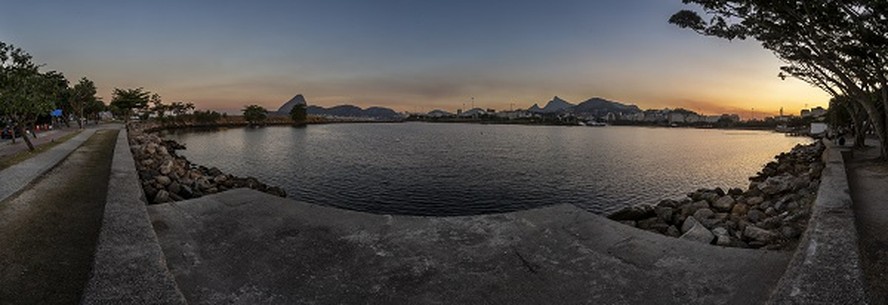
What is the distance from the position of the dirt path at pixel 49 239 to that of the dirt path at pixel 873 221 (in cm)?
1101

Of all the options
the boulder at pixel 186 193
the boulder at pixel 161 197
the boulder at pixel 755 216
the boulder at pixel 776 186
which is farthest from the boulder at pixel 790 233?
the boulder at pixel 186 193

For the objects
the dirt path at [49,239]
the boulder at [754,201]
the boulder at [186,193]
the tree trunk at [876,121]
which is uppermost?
the tree trunk at [876,121]

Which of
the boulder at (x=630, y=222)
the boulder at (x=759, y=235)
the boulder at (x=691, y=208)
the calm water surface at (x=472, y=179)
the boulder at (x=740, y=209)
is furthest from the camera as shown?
the calm water surface at (x=472, y=179)

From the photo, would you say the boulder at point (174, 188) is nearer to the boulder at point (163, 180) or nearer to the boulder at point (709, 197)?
the boulder at point (163, 180)

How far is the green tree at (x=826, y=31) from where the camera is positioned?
1545 cm

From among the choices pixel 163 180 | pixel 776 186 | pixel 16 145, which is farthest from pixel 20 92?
pixel 776 186

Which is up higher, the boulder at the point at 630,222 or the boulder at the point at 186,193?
the boulder at the point at 186,193

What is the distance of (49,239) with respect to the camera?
7.73 meters

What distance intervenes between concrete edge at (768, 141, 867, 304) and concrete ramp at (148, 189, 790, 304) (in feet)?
2.14

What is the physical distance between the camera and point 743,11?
18609 millimetres

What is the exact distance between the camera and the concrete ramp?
6700 millimetres

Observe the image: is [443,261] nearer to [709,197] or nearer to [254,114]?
[709,197]

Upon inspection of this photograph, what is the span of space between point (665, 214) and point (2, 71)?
32.1 m

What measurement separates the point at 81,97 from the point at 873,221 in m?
81.1
